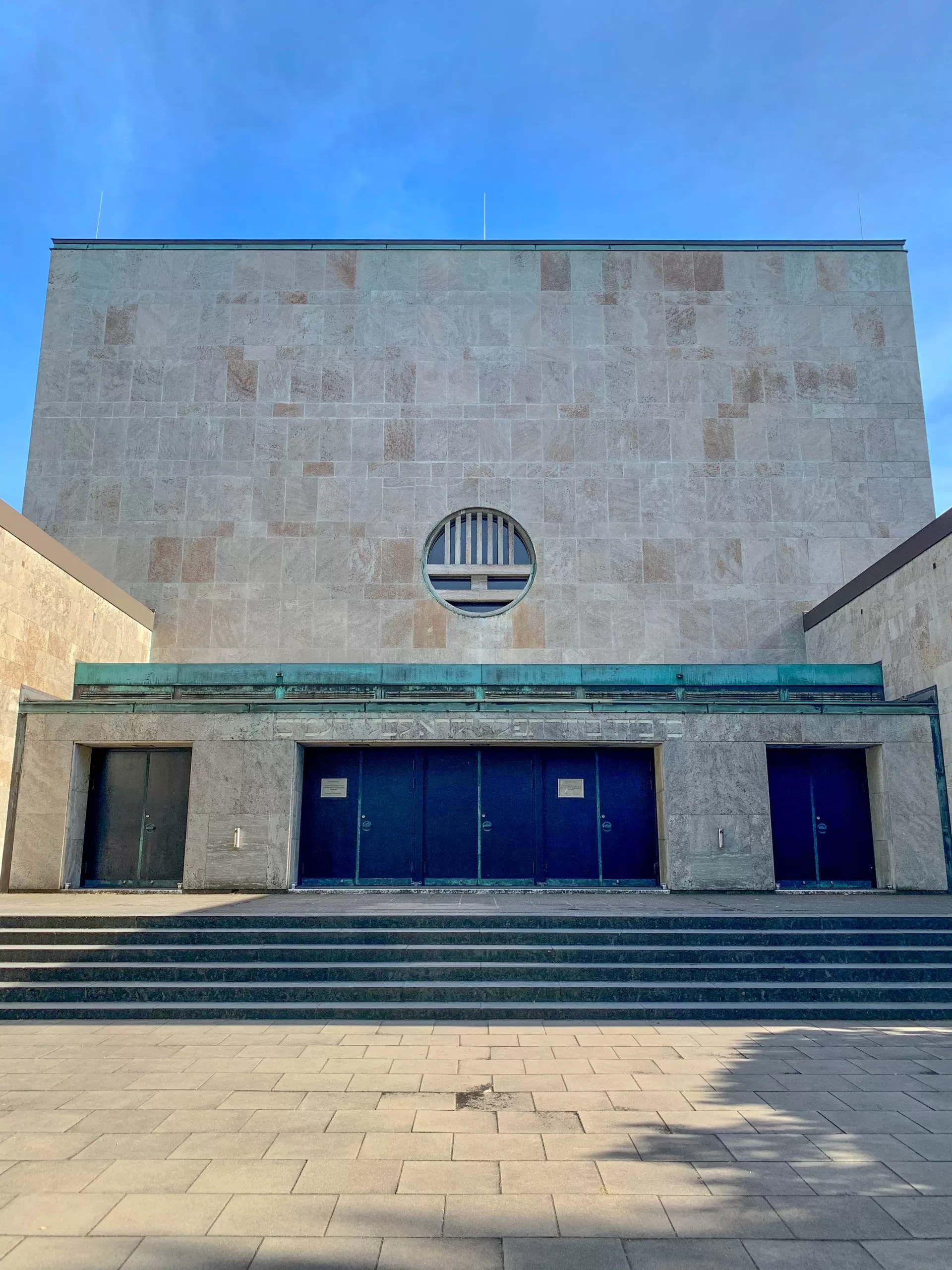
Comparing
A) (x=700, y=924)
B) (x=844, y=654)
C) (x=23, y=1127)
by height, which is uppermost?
(x=844, y=654)

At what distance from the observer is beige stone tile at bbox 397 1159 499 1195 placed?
5504mm

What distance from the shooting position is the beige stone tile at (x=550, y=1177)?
5516 millimetres

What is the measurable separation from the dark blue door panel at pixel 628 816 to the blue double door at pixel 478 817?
0.02 metres

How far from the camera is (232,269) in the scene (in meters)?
23.2

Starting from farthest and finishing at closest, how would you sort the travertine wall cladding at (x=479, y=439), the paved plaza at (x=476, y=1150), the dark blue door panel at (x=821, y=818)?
1. the travertine wall cladding at (x=479, y=439)
2. the dark blue door panel at (x=821, y=818)
3. the paved plaza at (x=476, y=1150)

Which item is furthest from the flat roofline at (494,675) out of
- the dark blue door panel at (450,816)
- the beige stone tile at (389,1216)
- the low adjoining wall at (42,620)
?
the beige stone tile at (389,1216)

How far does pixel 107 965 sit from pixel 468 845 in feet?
24.2

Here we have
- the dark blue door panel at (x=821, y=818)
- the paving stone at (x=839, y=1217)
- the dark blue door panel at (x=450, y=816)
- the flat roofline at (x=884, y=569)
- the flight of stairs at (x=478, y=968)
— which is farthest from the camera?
the dark blue door panel at (x=821, y=818)

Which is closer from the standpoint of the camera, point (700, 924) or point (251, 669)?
point (700, 924)

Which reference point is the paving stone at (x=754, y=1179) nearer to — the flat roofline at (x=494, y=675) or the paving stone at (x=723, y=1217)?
the paving stone at (x=723, y=1217)

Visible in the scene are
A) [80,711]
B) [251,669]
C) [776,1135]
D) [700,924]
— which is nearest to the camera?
[776,1135]

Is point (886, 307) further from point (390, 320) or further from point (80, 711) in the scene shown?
point (80, 711)

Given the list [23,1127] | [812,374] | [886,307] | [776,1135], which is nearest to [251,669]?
[23,1127]

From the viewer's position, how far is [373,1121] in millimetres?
6742
